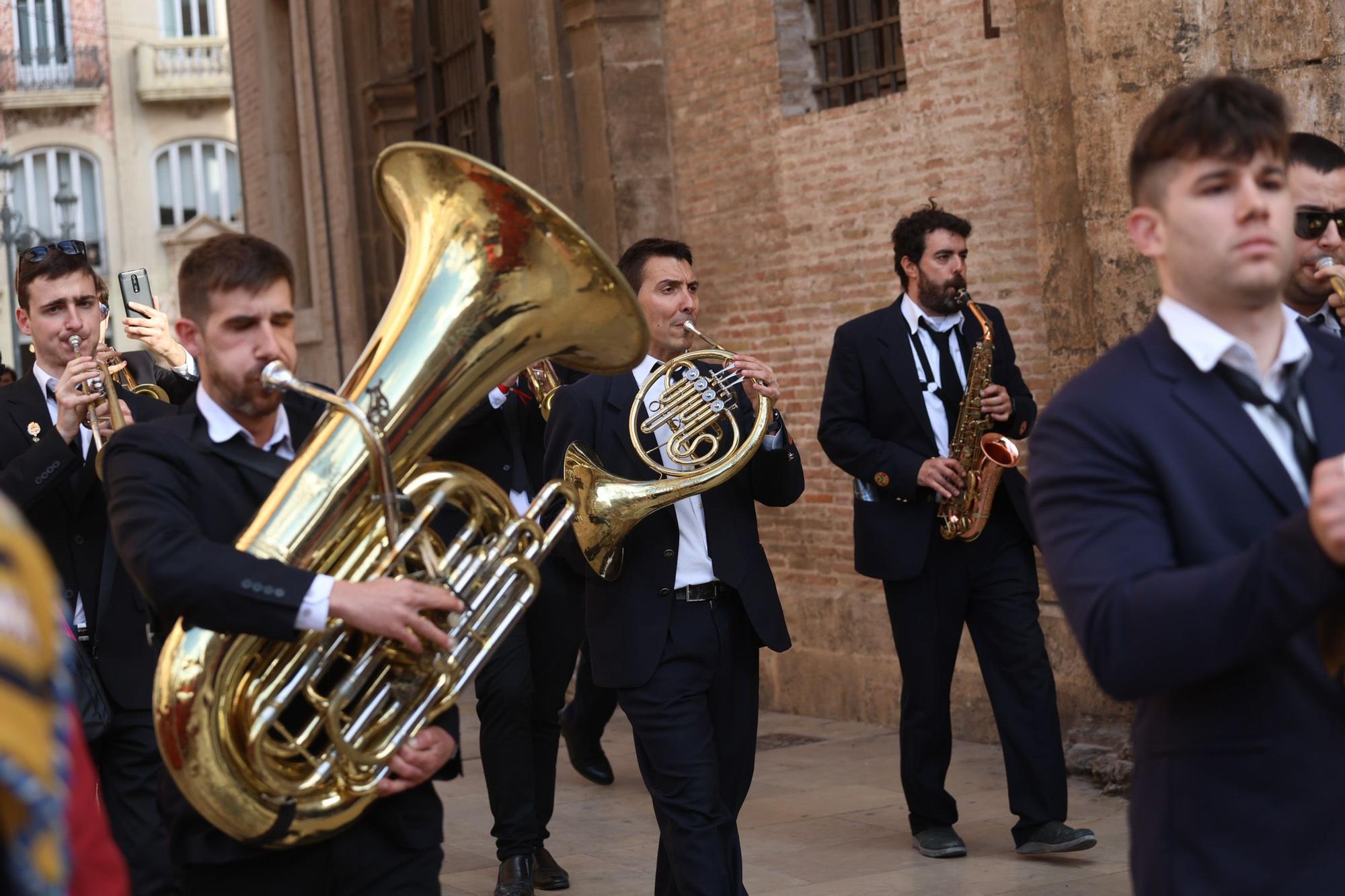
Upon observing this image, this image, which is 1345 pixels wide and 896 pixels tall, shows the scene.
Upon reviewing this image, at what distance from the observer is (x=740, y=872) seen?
4836mm

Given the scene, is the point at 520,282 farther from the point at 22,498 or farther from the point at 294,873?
the point at 22,498

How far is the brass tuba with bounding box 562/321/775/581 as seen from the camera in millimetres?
4824

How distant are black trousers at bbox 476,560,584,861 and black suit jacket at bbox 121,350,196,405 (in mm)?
1296

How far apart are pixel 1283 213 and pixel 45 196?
45282mm

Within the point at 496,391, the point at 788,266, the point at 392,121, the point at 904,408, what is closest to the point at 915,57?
the point at 788,266

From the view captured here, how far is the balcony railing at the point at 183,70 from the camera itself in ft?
145

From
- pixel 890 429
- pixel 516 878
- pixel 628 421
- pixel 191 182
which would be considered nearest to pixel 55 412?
pixel 628 421

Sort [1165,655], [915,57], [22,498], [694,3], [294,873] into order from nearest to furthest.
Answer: [1165,655] < [294,873] < [22,498] < [915,57] < [694,3]

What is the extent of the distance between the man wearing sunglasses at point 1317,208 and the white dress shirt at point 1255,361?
6.47 ft

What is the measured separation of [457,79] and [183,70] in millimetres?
32515

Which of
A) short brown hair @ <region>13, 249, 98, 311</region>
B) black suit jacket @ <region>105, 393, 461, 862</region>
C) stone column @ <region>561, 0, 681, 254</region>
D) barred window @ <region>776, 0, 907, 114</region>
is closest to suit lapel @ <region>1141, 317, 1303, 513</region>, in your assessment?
black suit jacket @ <region>105, 393, 461, 862</region>

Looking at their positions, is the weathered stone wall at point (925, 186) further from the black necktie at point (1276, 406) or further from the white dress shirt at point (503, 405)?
the black necktie at point (1276, 406)

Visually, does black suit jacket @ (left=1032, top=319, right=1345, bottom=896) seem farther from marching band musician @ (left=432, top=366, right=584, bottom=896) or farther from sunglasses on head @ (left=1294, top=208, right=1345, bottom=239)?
marching band musician @ (left=432, top=366, right=584, bottom=896)

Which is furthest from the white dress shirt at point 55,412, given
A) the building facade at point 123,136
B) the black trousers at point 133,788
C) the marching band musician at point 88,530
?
the building facade at point 123,136
